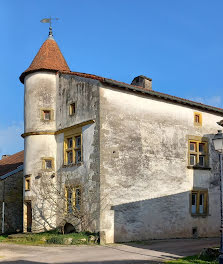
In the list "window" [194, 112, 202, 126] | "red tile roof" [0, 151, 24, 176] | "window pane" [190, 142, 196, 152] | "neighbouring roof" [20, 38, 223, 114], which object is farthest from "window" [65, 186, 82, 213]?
"red tile roof" [0, 151, 24, 176]

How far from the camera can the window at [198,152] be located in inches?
931

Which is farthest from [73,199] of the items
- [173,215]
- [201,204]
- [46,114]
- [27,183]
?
[201,204]

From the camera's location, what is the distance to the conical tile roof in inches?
923

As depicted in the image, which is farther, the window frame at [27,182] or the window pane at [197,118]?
the window pane at [197,118]

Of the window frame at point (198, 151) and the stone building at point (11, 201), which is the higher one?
the window frame at point (198, 151)

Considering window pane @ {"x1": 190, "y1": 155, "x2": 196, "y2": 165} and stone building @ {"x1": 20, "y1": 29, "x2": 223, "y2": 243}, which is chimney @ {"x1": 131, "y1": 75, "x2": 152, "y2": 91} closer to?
stone building @ {"x1": 20, "y1": 29, "x2": 223, "y2": 243}

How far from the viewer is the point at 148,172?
830 inches

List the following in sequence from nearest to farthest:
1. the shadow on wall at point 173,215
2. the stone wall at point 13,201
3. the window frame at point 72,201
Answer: the shadow on wall at point 173,215, the window frame at point 72,201, the stone wall at point 13,201

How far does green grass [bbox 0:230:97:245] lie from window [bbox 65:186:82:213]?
1403 mm

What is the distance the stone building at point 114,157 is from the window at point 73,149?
0.18 feet

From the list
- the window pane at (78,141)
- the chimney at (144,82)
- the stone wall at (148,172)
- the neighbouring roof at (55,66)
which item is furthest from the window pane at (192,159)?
the window pane at (78,141)

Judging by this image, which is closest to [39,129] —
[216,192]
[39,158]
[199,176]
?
[39,158]

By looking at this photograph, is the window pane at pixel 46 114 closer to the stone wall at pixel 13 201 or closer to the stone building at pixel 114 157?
the stone building at pixel 114 157

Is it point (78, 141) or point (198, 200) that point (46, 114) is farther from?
point (198, 200)
